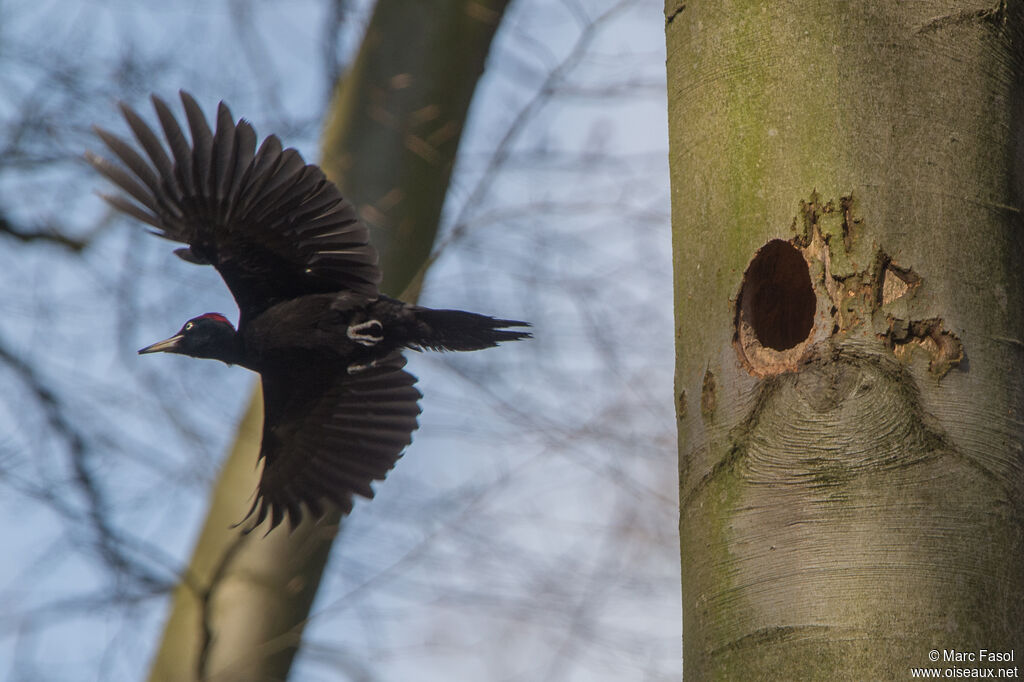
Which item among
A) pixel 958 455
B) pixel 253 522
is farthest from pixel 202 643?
pixel 958 455

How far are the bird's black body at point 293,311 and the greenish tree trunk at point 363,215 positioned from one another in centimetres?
28

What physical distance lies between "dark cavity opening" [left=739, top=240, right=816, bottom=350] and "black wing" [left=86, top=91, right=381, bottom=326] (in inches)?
78.4

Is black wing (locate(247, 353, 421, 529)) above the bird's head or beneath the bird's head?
beneath

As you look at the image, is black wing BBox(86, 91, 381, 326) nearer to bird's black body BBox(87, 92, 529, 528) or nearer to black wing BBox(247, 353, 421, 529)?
bird's black body BBox(87, 92, 529, 528)

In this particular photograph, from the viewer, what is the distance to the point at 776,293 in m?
1.98

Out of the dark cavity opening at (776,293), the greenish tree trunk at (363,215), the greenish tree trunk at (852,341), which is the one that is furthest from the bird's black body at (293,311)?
the greenish tree trunk at (852,341)

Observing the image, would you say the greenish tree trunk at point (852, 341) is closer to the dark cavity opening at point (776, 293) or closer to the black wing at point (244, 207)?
the dark cavity opening at point (776, 293)

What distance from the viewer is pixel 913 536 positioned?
150 centimetres

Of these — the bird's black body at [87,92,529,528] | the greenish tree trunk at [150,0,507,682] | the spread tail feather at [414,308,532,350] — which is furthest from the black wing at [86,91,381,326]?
the greenish tree trunk at [150,0,507,682]

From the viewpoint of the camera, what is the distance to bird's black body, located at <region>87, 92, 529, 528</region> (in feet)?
11.9

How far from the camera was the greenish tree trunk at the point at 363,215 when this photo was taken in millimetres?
4488

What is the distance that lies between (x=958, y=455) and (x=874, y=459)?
0.38ft

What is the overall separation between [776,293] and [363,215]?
2.99 meters

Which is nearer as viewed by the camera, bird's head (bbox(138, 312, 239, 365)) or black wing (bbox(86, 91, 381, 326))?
black wing (bbox(86, 91, 381, 326))
